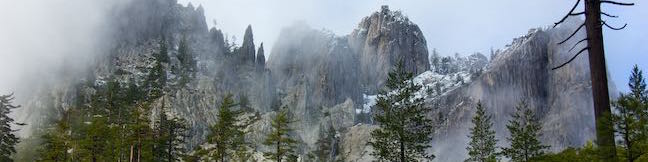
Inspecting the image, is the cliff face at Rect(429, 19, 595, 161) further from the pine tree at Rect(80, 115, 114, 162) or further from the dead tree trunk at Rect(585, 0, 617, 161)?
the dead tree trunk at Rect(585, 0, 617, 161)

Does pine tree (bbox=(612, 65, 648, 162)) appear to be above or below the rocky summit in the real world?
below

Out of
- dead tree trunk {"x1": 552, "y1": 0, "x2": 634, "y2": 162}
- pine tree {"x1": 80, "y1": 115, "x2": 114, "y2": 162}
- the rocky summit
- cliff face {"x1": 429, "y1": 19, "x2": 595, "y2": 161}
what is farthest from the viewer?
the rocky summit

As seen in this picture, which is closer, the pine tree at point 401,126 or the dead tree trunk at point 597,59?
the dead tree trunk at point 597,59

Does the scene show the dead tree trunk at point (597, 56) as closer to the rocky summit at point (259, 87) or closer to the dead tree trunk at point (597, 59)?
the dead tree trunk at point (597, 59)

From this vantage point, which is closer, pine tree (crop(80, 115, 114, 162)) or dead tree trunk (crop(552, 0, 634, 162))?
dead tree trunk (crop(552, 0, 634, 162))

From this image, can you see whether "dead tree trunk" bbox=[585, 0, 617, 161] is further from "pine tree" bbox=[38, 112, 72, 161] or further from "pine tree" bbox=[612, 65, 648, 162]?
"pine tree" bbox=[38, 112, 72, 161]

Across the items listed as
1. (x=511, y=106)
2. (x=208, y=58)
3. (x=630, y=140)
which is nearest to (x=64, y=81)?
(x=208, y=58)

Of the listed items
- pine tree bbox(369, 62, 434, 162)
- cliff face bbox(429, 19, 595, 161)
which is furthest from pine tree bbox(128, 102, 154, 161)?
cliff face bbox(429, 19, 595, 161)

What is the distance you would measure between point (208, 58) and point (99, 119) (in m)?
144

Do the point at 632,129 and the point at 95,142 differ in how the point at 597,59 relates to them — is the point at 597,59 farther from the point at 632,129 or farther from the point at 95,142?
the point at 95,142

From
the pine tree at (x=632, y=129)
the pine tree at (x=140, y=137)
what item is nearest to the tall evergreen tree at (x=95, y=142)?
the pine tree at (x=140, y=137)

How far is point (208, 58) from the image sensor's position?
617 ft

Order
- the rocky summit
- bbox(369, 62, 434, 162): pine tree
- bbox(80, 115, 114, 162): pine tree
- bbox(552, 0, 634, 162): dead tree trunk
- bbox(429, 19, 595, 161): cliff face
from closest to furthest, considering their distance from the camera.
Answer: bbox(552, 0, 634, 162): dead tree trunk, bbox(369, 62, 434, 162): pine tree, bbox(80, 115, 114, 162): pine tree, bbox(429, 19, 595, 161): cliff face, the rocky summit

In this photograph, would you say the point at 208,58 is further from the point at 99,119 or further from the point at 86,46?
the point at 99,119
